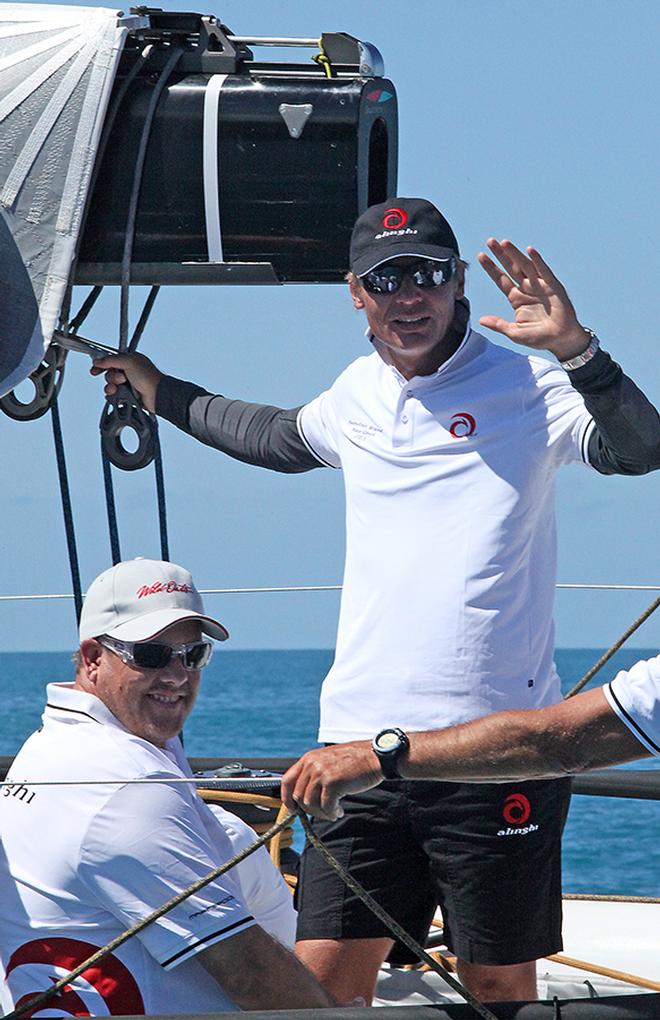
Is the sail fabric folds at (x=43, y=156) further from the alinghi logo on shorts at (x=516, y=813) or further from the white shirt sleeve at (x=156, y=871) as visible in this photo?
the alinghi logo on shorts at (x=516, y=813)

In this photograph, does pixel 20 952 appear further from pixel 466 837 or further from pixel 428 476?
pixel 428 476

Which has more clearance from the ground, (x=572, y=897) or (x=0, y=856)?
(x=0, y=856)

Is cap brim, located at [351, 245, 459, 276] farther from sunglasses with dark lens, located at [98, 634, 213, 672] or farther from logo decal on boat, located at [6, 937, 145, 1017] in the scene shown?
logo decal on boat, located at [6, 937, 145, 1017]

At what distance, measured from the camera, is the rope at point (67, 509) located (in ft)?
11.4

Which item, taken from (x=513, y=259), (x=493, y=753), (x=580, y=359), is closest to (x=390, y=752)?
(x=493, y=753)

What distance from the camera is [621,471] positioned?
2.67 metres

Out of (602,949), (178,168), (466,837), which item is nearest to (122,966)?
(466,837)

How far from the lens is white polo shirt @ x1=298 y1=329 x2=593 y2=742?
2752mm

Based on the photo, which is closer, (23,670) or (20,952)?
(20,952)

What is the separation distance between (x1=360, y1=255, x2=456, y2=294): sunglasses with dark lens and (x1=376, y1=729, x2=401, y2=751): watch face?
0.83 meters

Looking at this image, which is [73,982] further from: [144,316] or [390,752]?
[144,316]

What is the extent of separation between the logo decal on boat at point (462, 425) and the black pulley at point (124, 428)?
0.69 meters

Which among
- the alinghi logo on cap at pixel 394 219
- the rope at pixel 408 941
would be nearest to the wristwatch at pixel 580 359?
the alinghi logo on cap at pixel 394 219

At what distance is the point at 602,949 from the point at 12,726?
→ 100 ft
